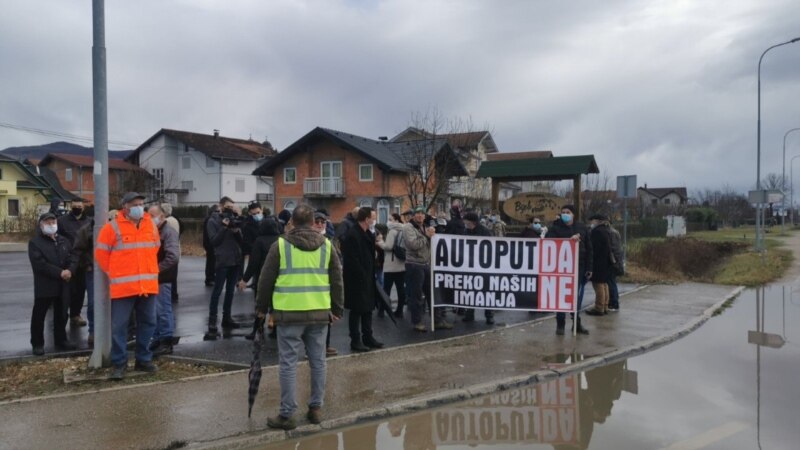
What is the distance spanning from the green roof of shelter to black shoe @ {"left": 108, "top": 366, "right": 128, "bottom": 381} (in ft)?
45.3

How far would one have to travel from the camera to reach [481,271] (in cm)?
970

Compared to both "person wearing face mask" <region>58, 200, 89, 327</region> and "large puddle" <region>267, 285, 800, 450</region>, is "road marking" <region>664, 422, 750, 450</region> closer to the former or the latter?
"large puddle" <region>267, 285, 800, 450</region>

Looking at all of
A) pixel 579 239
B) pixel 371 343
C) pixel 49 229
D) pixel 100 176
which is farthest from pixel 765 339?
pixel 49 229

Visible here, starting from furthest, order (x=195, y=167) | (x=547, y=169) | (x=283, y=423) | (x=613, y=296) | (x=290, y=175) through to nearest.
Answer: (x=195, y=167)
(x=290, y=175)
(x=547, y=169)
(x=613, y=296)
(x=283, y=423)

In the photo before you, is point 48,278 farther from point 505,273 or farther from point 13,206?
point 13,206

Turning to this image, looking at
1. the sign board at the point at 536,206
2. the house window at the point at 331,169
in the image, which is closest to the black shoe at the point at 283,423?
the sign board at the point at 536,206

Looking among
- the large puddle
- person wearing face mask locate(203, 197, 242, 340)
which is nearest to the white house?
person wearing face mask locate(203, 197, 242, 340)

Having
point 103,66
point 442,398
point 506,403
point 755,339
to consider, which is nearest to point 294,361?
point 442,398

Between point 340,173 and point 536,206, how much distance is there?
31.2m

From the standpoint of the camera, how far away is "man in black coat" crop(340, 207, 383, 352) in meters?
8.06

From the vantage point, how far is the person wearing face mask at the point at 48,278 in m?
7.87

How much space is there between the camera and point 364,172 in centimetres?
4688

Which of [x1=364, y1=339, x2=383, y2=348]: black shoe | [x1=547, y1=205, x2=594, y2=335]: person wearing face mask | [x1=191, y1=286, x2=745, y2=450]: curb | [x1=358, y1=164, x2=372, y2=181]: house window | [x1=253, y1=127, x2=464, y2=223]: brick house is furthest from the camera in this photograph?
[x1=358, y1=164, x2=372, y2=181]: house window

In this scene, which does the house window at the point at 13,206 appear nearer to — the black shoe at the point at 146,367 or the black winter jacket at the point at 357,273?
the black shoe at the point at 146,367
